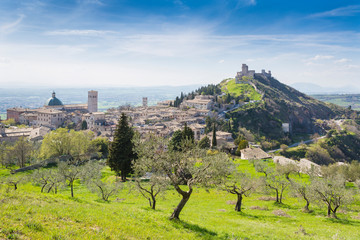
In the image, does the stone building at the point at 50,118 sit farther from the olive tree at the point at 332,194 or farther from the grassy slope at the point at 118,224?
the olive tree at the point at 332,194

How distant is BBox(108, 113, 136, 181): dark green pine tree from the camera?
43000 mm

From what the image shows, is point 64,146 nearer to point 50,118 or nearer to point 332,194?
point 332,194

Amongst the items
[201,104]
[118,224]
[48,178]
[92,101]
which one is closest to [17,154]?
[48,178]

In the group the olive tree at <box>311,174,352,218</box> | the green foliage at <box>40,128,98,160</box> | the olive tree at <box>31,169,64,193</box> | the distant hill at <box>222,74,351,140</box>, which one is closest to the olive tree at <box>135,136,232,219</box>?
the olive tree at <box>311,174,352,218</box>

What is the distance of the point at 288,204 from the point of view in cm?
3162

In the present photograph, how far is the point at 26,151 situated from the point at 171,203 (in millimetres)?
44220

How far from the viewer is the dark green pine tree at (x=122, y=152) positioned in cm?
4300

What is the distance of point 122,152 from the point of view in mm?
43812

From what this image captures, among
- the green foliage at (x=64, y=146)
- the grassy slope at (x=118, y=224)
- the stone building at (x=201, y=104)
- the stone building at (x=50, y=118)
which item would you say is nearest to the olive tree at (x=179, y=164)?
the grassy slope at (x=118, y=224)

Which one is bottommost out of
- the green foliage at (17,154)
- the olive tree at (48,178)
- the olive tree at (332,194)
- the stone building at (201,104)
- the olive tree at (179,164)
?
the green foliage at (17,154)

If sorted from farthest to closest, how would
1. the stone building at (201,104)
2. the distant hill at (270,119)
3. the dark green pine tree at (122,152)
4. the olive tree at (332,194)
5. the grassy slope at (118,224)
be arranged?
the stone building at (201,104) → the distant hill at (270,119) → the dark green pine tree at (122,152) → the olive tree at (332,194) → the grassy slope at (118,224)

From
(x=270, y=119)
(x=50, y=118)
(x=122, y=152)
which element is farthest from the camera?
(x=270, y=119)

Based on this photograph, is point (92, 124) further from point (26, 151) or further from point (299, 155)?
point (299, 155)

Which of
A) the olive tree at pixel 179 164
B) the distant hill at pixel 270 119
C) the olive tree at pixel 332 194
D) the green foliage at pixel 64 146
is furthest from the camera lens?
the distant hill at pixel 270 119
